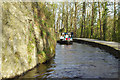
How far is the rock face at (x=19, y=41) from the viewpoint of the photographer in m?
5.90

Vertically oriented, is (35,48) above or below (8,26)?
below

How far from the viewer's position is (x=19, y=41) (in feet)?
22.6

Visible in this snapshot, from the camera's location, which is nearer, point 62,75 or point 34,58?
point 62,75

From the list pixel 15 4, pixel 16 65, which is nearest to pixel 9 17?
pixel 15 4

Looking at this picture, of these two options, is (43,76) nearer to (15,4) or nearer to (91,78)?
(91,78)

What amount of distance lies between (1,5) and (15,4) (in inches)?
45.4

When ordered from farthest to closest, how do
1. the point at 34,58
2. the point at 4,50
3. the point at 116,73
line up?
the point at 34,58
the point at 116,73
the point at 4,50

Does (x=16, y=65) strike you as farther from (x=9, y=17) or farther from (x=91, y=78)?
(x=91, y=78)

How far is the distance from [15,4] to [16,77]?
9.93ft

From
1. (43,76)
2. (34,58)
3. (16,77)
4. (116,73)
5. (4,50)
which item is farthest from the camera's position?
(34,58)

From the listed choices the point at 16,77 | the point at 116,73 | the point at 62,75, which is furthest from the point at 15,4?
the point at 116,73

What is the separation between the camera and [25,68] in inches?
276

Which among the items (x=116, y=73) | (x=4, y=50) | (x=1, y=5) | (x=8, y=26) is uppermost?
(x=1, y=5)

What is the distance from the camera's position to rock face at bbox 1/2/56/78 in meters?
5.90
